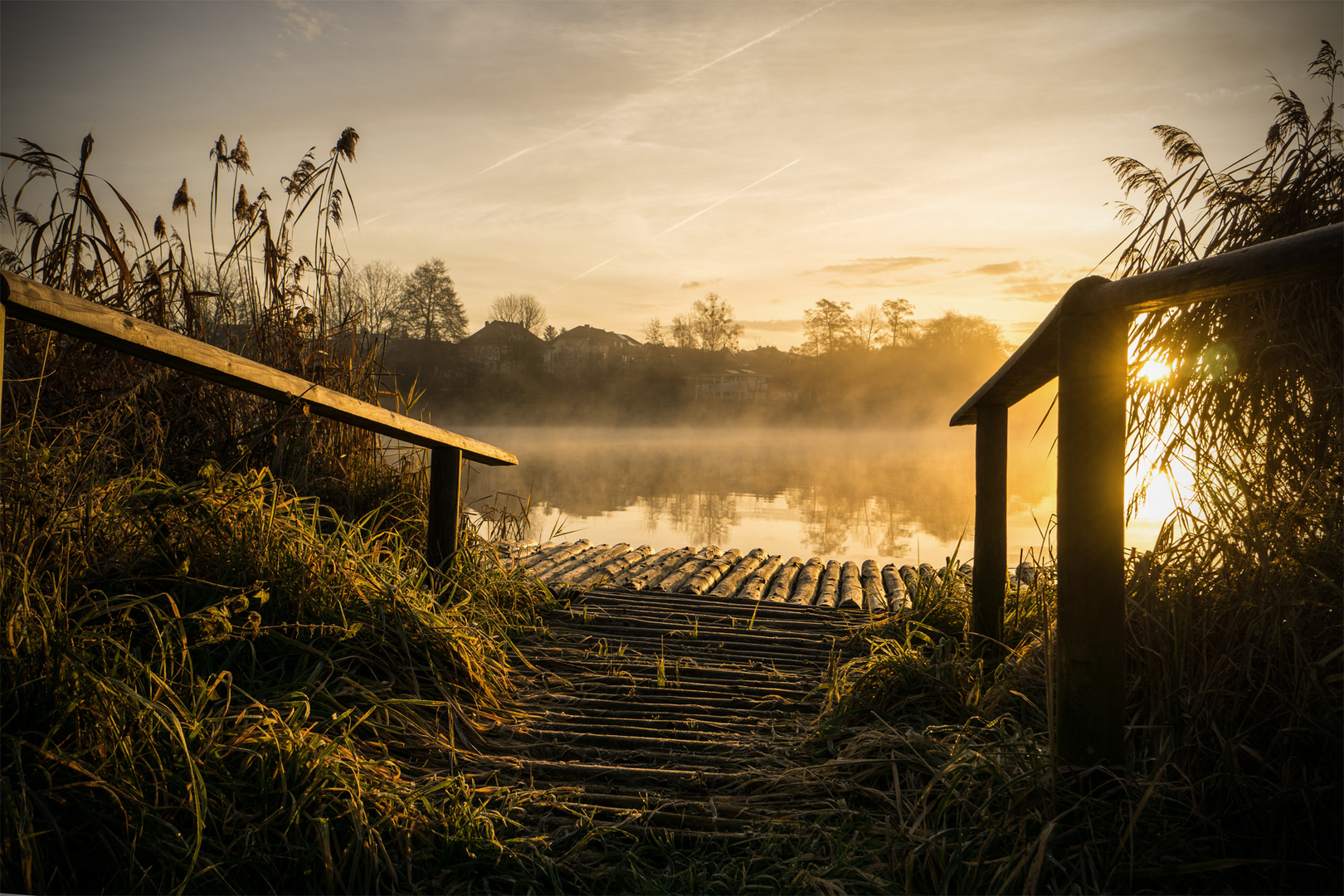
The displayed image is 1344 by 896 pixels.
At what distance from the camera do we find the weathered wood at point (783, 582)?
16.8 feet

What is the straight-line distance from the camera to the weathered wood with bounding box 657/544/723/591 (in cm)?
520

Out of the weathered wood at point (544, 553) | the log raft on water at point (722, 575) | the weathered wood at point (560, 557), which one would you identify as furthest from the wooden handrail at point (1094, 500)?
the weathered wood at point (544, 553)

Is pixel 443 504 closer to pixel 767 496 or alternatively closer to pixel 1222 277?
pixel 1222 277

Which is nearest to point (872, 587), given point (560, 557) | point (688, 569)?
point (688, 569)

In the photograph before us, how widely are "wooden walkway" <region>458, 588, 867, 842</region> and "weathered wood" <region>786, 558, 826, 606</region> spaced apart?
2.57 ft

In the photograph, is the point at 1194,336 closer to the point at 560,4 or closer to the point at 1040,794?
the point at 1040,794

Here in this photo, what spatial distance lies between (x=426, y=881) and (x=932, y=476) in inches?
781

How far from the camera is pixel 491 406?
1325 inches

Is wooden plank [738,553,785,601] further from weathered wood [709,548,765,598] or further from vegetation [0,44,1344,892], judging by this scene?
vegetation [0,44,1344,892]

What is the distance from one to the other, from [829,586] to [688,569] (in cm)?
107

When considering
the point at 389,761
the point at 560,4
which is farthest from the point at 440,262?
the point at 389,761

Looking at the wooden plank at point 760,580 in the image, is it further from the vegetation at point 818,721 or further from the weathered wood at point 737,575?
the vegetation at point 818,721

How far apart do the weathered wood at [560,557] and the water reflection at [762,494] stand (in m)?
0.59

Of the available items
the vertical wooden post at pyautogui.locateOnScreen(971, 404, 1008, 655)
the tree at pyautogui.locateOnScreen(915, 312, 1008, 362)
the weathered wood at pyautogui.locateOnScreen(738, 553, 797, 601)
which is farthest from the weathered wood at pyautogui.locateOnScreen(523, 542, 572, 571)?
the tree at pyautogui.locateOnScreen(915, 312, 1008, 362)
